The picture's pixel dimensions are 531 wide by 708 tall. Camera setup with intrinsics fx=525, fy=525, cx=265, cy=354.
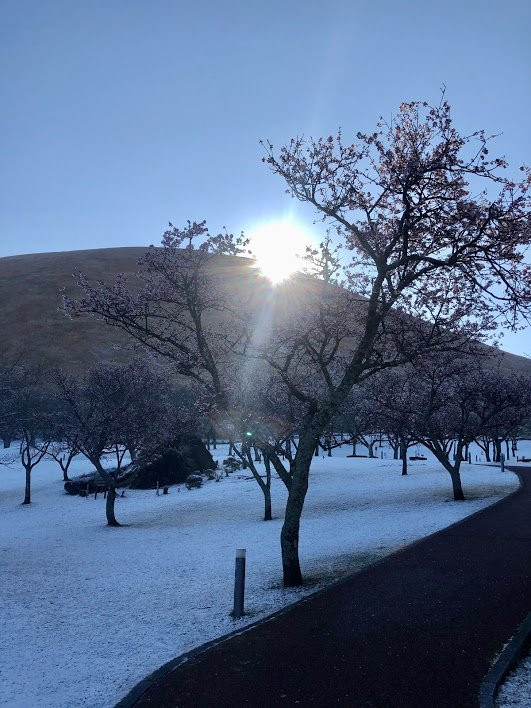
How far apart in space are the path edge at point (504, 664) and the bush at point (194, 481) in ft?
103

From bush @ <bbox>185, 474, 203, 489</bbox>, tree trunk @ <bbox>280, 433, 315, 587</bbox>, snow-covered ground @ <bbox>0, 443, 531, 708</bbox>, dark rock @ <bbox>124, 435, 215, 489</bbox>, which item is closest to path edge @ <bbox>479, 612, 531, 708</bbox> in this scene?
snow-covered ground @ <bbox>0, 443, 531, 708</bbox>

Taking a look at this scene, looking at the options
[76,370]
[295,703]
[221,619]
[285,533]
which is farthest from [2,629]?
[76,370]

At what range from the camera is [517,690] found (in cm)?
541

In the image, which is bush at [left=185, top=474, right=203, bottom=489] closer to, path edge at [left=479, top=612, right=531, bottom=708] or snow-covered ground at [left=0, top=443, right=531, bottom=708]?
snow-covered ground at [left=0, top=443, right=531, bottom=708]

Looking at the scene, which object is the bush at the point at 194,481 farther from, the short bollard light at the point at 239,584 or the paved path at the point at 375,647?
the short bollard light at the point at 239,584

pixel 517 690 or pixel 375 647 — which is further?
pixel 375 647

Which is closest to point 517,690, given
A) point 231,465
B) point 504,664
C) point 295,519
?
point 504,664

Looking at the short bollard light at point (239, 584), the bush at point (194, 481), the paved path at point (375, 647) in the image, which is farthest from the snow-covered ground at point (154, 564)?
the bush at point (194, 481)

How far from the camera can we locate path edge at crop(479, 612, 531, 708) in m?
5.17

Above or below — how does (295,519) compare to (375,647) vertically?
above

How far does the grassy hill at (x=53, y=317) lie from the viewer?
3819 inches

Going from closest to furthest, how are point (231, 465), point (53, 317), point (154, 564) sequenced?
point (154, 564)
point (231, 465)
point (53, 317)

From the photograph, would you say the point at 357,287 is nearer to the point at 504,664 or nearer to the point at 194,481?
the point at 504,664

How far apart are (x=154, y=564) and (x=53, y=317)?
106603 mm
